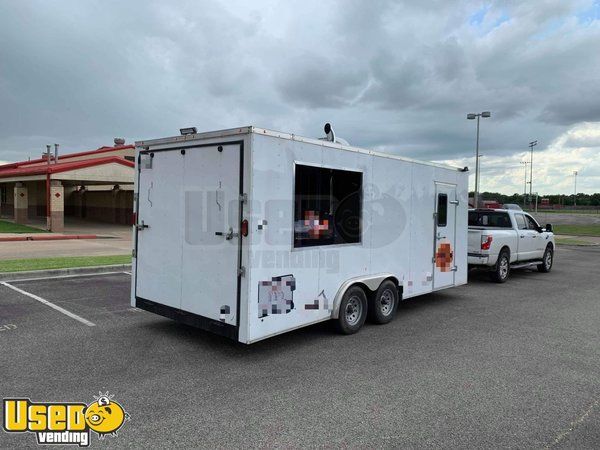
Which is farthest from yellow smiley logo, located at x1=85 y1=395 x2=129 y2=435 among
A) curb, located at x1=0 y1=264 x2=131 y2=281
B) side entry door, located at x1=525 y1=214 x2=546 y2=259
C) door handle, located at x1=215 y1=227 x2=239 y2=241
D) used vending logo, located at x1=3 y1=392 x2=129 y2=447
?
side entry door, located at x1=525 y1=214 x2=546 y2=259

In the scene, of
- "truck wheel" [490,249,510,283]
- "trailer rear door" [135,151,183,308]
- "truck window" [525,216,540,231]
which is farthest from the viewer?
"truck window" [525,216,540,231]

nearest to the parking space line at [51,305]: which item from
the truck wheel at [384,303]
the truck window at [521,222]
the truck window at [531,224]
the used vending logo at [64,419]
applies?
the used vending logo at [64,419]

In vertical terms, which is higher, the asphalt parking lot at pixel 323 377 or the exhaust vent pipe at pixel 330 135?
the exhaust vent pipe at pixel 330 135

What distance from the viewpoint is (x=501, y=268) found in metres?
11.6

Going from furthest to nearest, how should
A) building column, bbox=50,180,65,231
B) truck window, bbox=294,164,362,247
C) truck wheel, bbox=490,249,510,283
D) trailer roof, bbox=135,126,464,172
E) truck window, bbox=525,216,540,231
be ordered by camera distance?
building column, bbox=50,180,65,231 → truck window, bbox=525,216,540,231 → truck wheel, bbox=490,249,510,283 → truck window, bbox=294,164,362,247 → trailer roof, bbox=135,126,464,172

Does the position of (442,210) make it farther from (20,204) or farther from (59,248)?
(20,204)

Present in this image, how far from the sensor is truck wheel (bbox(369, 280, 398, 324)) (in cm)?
686

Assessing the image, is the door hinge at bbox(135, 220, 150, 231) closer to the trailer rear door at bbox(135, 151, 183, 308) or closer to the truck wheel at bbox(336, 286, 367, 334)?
the trailer rear door at bbox(135, 151, 183, 308)

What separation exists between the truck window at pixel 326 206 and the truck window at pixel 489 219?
7.11 meters

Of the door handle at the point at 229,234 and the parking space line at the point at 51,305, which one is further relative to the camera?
the parking space line at the point at 51,305

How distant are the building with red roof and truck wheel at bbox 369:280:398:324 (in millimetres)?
19364

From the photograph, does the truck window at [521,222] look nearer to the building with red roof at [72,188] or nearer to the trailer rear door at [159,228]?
the trailer rear door at [159,228]

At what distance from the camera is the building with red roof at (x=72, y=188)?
867 inches

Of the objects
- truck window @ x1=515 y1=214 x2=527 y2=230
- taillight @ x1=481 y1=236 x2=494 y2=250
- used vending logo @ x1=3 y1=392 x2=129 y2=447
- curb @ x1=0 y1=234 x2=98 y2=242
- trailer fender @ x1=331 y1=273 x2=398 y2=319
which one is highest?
truck window @ x1=515 y1=214 x2=527 y2=230
